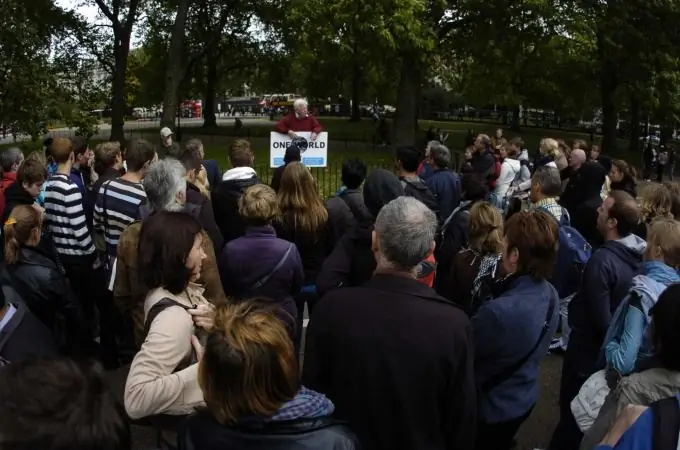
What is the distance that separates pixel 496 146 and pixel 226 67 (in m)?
33.4

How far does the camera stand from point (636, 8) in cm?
2575

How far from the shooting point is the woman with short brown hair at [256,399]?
2.12 m

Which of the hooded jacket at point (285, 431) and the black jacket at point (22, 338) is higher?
the hooded jacket at point (285, 431)

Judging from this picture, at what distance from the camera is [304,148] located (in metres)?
9.84

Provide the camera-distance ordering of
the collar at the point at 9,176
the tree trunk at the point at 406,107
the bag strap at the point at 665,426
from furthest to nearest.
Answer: the tree trunk at the point at 406,107 → the collar at the point at 9,176 → the bag strap at the point at 665,426

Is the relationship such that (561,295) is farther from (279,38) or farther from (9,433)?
(279,38)

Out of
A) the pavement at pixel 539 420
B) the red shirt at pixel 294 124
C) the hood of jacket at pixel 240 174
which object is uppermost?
the red shirt at pixel 294 124

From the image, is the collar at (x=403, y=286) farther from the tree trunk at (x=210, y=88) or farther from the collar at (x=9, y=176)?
the tree trunk at (x=210, y=88)

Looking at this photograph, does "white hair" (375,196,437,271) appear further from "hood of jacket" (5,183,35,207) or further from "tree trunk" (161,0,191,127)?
"tree trunk" (161,0,191,127)

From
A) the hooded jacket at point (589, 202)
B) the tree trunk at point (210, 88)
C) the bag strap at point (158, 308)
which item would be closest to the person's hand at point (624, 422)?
the bag strap at point (158, 308)

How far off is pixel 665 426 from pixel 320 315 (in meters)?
1.31

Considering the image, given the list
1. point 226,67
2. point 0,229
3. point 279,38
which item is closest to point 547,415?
point 0,229

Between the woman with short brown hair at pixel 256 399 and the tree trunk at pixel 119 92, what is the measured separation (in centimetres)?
2949

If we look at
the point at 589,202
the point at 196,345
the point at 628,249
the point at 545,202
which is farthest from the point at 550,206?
the point at 196,345
